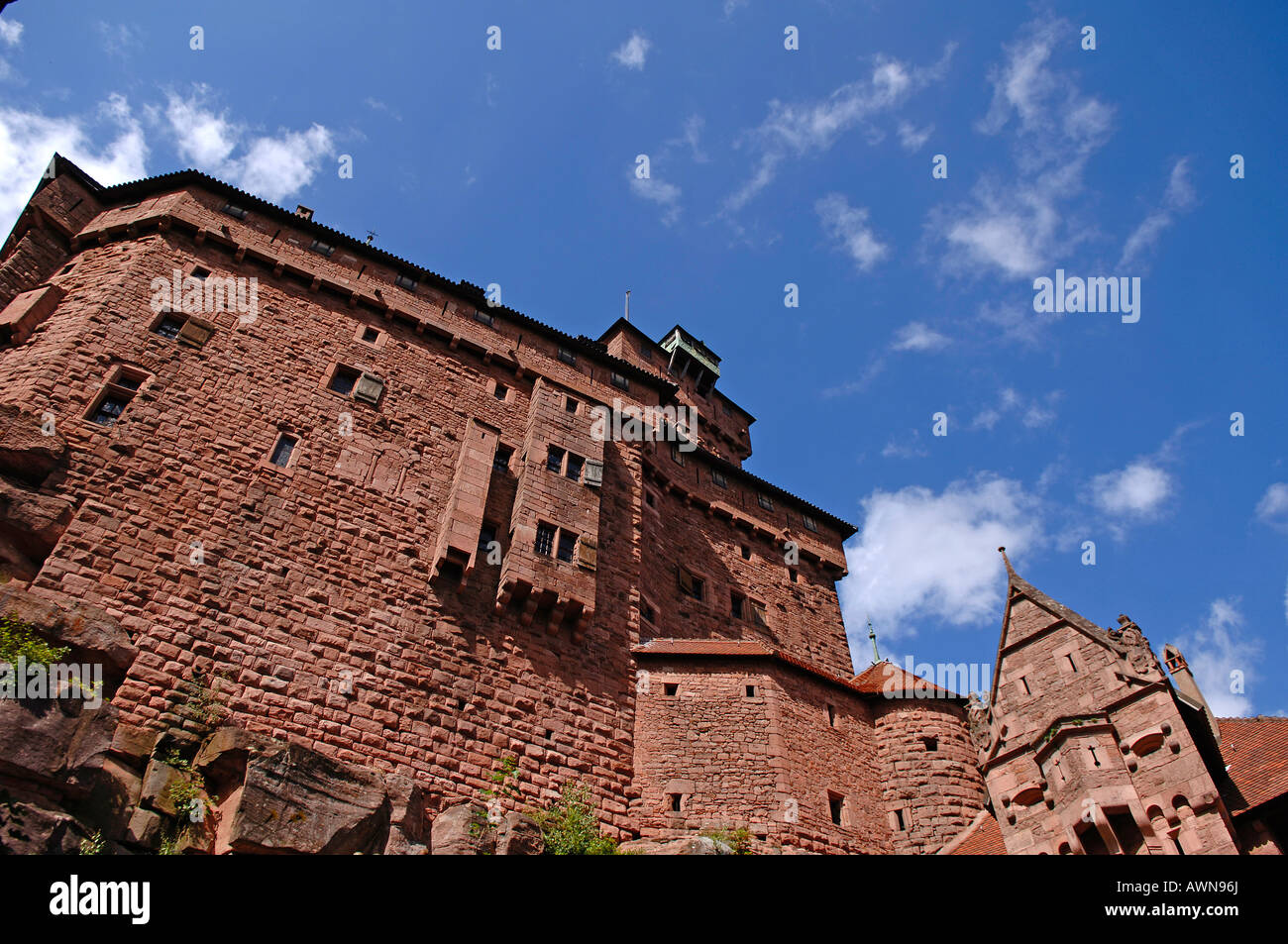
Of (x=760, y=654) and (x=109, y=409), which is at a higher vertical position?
(x=109, y=409)

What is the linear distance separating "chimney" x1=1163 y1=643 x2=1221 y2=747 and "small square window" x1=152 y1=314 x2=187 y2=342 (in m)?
24.0

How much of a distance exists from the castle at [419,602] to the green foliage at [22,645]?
0.35 m

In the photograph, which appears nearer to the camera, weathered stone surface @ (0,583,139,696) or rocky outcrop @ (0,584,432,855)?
rocky outcrop @ (0,584,432,855)

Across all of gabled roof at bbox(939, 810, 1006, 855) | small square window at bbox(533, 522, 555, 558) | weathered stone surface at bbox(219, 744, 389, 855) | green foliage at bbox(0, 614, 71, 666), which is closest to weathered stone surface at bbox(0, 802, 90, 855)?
weathered stone surface at bbox(219, 744, 389, 855)

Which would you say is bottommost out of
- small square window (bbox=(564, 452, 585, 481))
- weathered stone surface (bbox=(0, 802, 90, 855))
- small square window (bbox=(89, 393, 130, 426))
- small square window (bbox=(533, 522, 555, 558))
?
weathered stone surface (bbox=(0, 802, 90, 855))

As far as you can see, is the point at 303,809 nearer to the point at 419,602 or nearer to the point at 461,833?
the point at 461,833

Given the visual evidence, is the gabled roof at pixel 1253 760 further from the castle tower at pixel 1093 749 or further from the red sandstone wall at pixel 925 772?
the red sandstone wall at pixel 925 772

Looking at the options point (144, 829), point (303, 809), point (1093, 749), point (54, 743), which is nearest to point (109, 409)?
point (54, 743)

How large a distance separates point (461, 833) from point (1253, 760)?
15087 millimetres

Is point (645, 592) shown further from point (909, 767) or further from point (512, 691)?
point (909, 767)

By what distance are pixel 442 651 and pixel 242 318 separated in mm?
10436

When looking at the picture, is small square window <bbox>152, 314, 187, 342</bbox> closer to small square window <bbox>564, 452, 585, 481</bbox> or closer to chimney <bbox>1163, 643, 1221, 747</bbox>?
small square window <bbox>564, 452, 585, 481</bbox>

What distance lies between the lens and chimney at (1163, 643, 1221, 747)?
18.0 metres

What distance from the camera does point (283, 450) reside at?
19406mm
